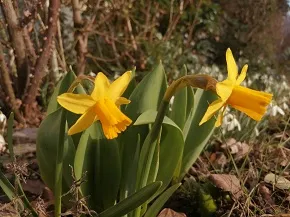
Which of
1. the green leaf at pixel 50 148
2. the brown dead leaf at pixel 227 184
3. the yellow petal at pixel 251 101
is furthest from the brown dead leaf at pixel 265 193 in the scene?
the yellow petal at pixel 251 101

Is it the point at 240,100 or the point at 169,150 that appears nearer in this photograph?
the point at 240,100

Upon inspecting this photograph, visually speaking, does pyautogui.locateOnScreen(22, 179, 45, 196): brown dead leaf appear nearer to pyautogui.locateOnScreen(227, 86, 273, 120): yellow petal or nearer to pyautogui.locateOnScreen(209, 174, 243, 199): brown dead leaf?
pyautogui.locateOnScreen(209, 174, 243, 199): brown dead leaf

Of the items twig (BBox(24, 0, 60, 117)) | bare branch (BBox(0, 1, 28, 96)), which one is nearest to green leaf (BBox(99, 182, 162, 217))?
twig (BBox(24, 0, 60, 117))

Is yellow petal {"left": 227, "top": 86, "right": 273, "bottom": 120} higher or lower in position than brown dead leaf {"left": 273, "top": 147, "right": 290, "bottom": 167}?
higher

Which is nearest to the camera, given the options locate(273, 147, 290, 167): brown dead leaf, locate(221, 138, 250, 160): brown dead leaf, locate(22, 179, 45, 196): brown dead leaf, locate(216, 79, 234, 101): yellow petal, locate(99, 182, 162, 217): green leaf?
locate(216, 79, 234, 101): yellow petal

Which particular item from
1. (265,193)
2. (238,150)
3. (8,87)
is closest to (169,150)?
(265,193)

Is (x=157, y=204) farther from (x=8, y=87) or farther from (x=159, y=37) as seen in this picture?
(x=159, y=37)
